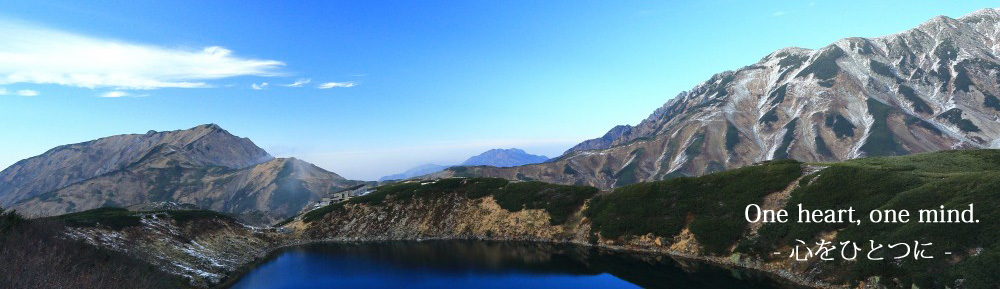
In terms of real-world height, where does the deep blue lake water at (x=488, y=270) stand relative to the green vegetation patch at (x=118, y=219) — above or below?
below

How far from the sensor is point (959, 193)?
181 ft

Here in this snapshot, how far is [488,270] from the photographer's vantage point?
69688mm

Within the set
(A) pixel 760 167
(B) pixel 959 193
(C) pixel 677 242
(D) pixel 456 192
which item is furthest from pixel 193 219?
(B) pixel 959 193

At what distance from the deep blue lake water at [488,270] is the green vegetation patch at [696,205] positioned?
7555 mm

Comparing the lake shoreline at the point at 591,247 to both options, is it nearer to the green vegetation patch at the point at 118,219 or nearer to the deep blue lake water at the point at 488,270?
the deep blue lake water at the point at 488,270

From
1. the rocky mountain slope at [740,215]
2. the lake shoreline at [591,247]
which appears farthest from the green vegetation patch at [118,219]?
the rocky mountain slope at [740,215]

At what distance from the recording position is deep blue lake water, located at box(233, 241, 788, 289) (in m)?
59.2

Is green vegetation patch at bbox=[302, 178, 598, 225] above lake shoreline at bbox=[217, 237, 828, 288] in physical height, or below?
above

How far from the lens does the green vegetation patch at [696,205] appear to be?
240ft

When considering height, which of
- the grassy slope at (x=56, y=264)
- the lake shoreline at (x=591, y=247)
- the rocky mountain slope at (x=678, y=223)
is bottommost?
the lake shoreline at (x=591, y=247)

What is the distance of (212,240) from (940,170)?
5121 inches

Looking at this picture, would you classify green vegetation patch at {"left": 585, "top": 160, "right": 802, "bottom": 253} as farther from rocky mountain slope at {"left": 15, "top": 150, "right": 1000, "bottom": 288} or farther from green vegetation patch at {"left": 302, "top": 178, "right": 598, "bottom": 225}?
green vegetation patch at {"left": 302, "top": 178, "right": 598, "bottom": 225}

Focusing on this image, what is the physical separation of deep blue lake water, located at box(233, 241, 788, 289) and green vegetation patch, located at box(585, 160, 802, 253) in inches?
297

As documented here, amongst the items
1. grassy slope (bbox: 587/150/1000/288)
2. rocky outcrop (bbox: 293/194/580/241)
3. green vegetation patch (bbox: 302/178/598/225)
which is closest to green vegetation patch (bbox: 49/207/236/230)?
rocky outcrop (bbox: 293/194/580/241)
